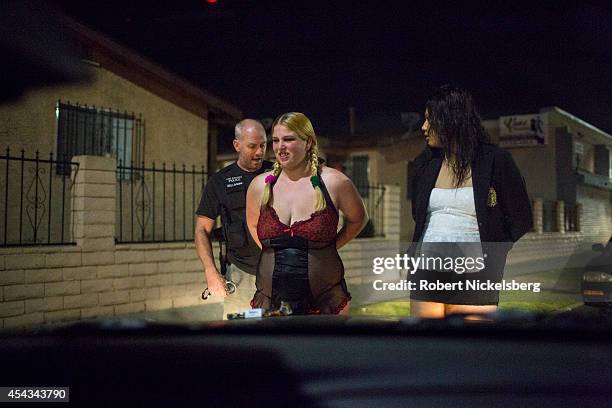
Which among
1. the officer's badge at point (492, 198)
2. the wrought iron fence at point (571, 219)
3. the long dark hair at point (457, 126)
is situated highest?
the long dark hair at point (457, 126)

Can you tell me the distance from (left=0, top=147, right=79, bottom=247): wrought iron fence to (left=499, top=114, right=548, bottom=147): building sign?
13.5 feet

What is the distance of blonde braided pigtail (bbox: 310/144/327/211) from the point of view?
2.54 m

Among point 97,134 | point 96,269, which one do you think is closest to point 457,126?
point 96,269

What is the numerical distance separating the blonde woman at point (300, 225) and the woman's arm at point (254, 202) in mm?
20

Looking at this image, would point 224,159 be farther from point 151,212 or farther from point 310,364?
point 310,364

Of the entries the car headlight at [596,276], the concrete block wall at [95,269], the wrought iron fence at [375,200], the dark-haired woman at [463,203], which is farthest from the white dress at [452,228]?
the wrought iron fence at [375,200]

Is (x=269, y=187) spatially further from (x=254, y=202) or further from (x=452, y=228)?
(x=452, y=228)

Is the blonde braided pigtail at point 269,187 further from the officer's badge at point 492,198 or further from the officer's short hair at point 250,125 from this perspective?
the officer's badge at point 492,198

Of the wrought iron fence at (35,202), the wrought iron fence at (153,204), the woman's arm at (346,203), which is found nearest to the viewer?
the woman's arm at (346,203)

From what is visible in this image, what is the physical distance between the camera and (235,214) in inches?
127

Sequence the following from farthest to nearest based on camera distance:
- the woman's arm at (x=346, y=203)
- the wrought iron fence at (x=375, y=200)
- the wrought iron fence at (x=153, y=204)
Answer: the wrought iron fence at (x=375, y=200), the wrought iron fence at (x=153, y=204), the woman's arm at (x=346, y=203)

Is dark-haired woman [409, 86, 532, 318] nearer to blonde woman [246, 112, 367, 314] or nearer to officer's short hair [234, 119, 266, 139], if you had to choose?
blonde woman [246, 112, 367, 314]

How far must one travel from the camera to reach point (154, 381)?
92 cm

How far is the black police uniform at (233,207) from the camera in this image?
10.3 feet
